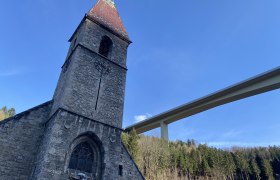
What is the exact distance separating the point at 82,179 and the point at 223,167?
3476cm

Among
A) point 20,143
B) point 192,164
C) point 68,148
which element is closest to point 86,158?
point 68,148

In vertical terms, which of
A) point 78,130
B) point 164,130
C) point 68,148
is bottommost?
point 68,148

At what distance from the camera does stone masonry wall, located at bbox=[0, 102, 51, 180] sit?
8602mm

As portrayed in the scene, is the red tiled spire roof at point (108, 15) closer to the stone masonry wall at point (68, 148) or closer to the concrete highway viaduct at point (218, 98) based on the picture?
the stone masonry wall at point (68, 148)

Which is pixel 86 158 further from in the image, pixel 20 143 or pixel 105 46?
pixel 105 46

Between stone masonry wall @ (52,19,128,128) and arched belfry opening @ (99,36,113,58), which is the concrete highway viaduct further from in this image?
arched belfry opening @ (99,36,113,58)

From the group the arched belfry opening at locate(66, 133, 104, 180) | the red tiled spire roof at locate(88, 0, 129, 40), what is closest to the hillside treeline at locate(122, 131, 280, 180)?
the red tiled spire roof at locate(88, 0, 129, 40)

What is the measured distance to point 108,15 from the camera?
15594 millimetres

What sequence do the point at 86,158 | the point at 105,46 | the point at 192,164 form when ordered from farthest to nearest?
the point at 192,164 < the point at 105,46 < the point at 86,158

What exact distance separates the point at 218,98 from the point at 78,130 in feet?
64.1

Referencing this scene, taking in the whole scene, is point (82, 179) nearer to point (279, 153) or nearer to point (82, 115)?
point (82, 115)

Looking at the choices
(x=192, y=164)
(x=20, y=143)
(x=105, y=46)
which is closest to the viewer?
(x=20, y=143)

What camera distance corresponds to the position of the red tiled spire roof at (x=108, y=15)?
1410cm

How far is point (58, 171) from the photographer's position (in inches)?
320
